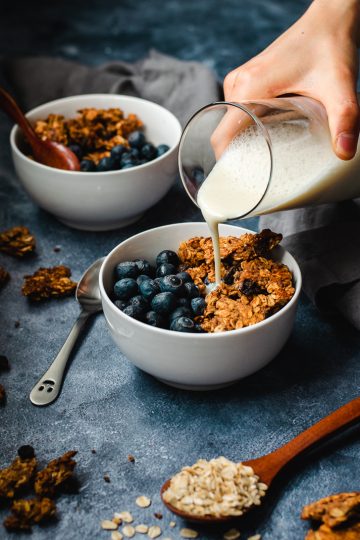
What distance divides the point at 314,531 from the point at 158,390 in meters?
0.31


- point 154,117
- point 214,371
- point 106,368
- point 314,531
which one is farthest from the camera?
point 154,117

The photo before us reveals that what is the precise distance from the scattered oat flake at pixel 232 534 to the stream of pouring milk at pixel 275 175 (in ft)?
1.26

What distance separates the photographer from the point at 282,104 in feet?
3.10

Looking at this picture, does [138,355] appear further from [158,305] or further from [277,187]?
[277,187]

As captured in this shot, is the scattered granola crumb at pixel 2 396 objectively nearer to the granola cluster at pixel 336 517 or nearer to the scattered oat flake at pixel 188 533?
the scattered oat flake at pixel 188 533

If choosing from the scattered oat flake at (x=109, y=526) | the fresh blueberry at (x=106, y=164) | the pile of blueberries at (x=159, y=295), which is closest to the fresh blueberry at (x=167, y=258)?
the pile of blueberries at (x=159, y=295)

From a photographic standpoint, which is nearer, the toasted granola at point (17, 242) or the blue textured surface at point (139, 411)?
the blue textured surface at point (139, 411)

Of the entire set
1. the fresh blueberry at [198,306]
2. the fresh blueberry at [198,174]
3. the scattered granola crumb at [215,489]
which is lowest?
the scattered granola crumb at [215,489]

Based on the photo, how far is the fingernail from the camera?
2.94ft

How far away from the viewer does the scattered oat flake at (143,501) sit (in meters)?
0.82

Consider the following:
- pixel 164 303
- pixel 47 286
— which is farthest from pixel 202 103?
pixel 164 303

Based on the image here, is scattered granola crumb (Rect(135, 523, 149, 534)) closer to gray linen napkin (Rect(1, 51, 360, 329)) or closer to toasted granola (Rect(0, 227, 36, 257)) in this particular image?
gray linen napkin (Rect(1, 51, 360, 329))

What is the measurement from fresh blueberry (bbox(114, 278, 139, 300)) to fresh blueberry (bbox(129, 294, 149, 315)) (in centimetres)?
1

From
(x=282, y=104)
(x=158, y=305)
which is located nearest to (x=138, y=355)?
(x=158, y=305)
